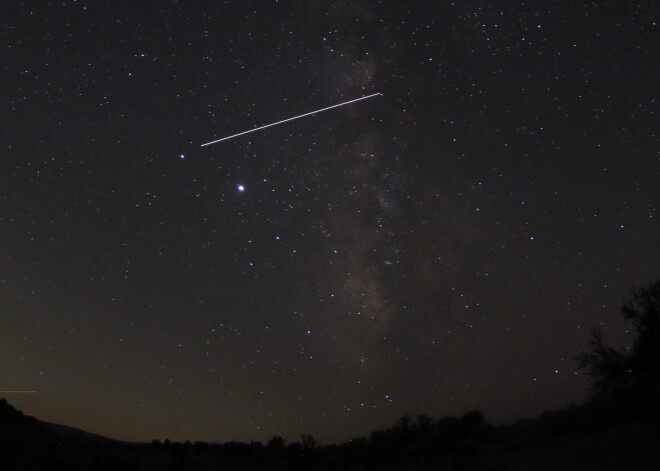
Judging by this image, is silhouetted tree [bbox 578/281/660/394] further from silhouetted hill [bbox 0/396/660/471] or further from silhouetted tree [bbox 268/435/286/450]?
silhouetted tree [bbox 268/435/286/450]

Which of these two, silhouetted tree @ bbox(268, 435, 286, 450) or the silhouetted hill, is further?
silhouetted tree @ bbox(268, 435, 286, 450)

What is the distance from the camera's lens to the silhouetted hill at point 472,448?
13594mm

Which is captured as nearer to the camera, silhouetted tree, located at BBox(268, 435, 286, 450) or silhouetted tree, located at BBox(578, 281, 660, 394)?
silhouetted tree, located at BBox(578, 281, 660, 394)

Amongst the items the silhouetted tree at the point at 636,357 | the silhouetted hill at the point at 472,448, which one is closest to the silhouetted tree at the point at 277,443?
the silhouetted hill at the point at 472,448

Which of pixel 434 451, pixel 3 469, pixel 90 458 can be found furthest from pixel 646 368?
pixel 3 469

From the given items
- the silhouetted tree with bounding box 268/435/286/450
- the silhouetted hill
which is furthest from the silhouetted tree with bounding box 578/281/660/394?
the silhouetted tree with bounding box 268/435/286/450

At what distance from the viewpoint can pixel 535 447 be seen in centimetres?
1645

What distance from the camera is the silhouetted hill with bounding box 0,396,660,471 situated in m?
13.6

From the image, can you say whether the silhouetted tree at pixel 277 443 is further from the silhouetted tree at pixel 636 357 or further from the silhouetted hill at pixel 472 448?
the silhouetted tree at pixel 636 357

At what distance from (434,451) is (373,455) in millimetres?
4027

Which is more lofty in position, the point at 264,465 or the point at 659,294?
the point at 659,294

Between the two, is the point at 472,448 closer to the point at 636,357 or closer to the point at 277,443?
the point at 636,357

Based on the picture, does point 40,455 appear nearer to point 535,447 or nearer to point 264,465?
point 264,465

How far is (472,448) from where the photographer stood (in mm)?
18703
